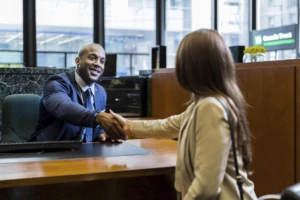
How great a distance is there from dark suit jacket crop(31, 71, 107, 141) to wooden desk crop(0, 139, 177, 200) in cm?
46

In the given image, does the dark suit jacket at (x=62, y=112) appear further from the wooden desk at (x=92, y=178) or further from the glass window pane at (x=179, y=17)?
the glass window pane at (x=179, y=17)

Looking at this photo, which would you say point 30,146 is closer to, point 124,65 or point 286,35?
point 286,35

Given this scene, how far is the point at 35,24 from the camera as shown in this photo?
24.2 feet

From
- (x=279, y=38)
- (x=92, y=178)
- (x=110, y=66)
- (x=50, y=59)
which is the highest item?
(x=279, y=38)

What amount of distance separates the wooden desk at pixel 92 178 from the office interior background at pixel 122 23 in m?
5.13

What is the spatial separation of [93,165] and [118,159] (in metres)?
0.17

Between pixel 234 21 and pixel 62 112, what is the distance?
616 centimetres

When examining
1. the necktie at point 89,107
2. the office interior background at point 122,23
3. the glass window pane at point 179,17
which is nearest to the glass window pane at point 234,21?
the office interior background at point 122,23

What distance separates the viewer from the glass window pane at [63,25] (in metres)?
7.50

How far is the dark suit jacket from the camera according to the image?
2.28 m

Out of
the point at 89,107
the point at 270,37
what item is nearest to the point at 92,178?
the point at 89,107

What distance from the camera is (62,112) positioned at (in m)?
2.33

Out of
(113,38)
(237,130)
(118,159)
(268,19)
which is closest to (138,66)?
(113,38)

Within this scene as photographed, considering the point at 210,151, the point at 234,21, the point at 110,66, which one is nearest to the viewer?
the point at 210,151
